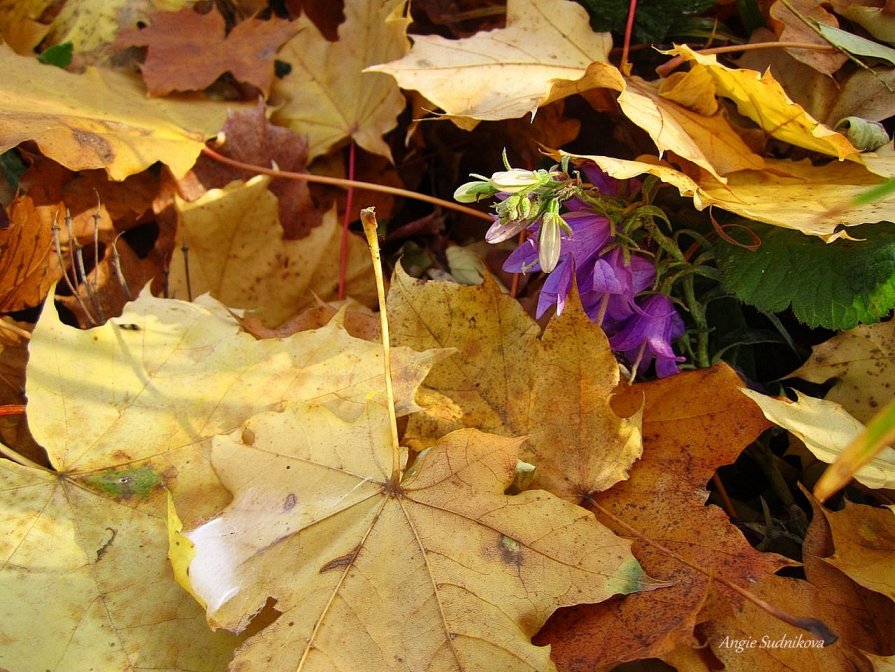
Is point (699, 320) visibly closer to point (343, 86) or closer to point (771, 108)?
point (771, 108)

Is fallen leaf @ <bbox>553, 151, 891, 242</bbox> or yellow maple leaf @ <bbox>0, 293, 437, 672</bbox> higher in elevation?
fallen leaf @ <bbox>553, 151, 891, 242</bbox>

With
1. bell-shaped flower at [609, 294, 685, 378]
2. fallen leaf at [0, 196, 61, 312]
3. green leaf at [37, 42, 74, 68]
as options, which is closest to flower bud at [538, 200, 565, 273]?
bell-shaped flower at [609, 294, 685, 378]

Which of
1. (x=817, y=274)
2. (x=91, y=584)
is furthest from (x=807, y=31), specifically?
(x=91, y=584)

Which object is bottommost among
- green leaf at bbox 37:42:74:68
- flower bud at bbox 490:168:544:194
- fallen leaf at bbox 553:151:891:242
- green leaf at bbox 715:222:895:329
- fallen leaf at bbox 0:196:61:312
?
fallen leaf at bbox 0:196:61:312

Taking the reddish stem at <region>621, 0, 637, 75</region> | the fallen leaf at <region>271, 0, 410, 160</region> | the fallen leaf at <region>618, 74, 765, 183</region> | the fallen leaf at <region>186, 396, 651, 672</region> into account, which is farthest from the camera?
the fallen leaf at <region>271, 0, 410, 160</region>

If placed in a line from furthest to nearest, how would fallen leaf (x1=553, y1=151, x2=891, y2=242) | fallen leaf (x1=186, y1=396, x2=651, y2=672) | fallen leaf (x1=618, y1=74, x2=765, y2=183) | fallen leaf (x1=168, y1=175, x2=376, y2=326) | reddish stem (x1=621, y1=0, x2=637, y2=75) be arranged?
1. fallen leaf (x1=168, y1=175, x2=376, y2=326)
2. reddish stem (x1=621, y1=0, x2=637, y2=75)
3. fallen leaf (x1=618, y1=74, x2=765, y2=183)
4. fallen leaf (x1=553, y1=151, x2=891, y2=242)
5. fallen leaf (x1=186, y1=396, x2=651, y2=672)

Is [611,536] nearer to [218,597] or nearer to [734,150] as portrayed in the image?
[218,597]

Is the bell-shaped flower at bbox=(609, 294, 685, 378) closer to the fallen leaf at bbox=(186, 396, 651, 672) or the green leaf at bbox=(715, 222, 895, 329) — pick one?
the green leaf at bbox=(715, 222, 895, 329)
